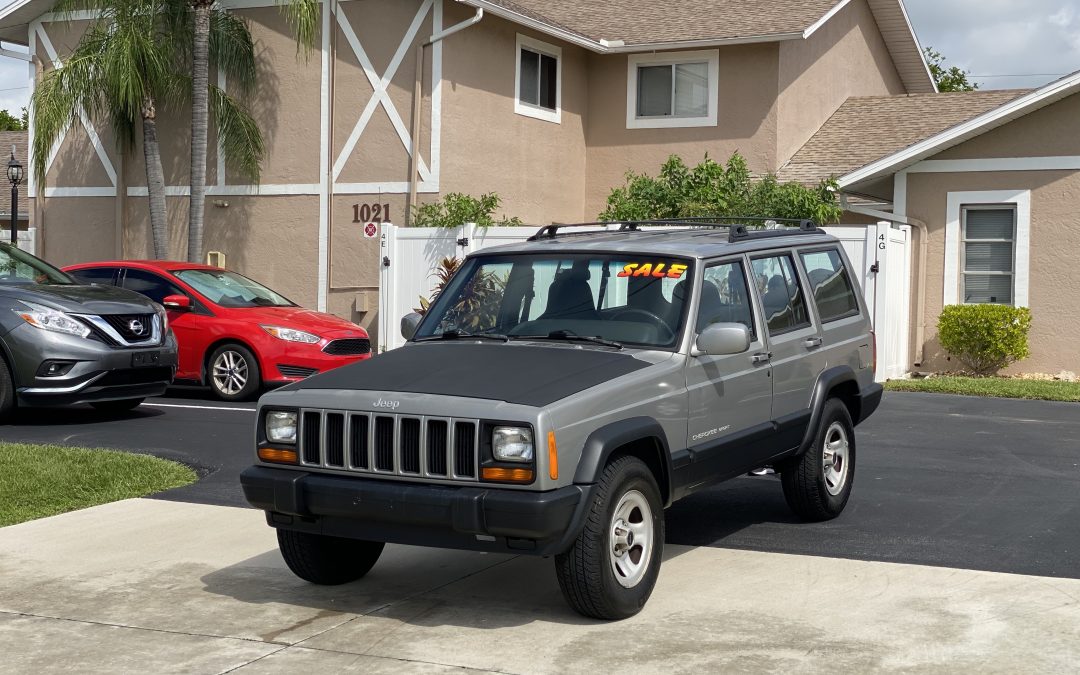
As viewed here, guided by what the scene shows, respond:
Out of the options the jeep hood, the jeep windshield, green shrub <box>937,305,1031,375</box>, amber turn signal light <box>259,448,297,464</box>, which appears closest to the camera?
the jeep hood

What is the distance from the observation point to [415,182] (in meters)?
20.3

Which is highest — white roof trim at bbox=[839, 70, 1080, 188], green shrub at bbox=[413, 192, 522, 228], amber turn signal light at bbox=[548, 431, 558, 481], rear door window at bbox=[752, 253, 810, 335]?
white roof trim at bbox=[839, 70, 1080, 188]

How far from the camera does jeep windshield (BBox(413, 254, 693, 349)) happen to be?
6.79 m

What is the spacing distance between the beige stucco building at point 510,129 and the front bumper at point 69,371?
8636mm

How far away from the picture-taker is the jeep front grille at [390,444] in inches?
226

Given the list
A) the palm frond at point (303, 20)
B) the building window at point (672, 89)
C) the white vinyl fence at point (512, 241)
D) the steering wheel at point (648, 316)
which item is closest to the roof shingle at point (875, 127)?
the building window at point (672, 89)

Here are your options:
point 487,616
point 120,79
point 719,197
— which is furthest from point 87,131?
point 487,616

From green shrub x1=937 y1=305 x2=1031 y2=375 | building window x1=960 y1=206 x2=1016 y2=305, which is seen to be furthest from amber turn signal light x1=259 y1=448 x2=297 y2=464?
building window x1=960 y1=206 x2=1016 y2=305

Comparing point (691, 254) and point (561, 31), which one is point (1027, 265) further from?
point (691, 254)

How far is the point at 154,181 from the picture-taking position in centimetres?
2136

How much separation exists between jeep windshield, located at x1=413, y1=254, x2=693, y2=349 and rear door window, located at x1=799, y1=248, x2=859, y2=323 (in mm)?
1668

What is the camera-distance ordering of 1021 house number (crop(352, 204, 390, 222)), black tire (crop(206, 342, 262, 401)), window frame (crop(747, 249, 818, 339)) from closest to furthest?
window frame (crop(747, 249, 818, 339)) → black tire (crop(206, 342, 262, 401)) → 1021 house number (crop(352, 204, 390, 222))

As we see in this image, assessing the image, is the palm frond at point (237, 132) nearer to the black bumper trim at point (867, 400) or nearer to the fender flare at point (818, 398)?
the black bumper trim at point (867, 400)

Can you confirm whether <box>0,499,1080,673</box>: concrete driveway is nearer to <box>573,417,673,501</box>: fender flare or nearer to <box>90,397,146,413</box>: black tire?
<box>573,417,673,501</box>: fender flare
